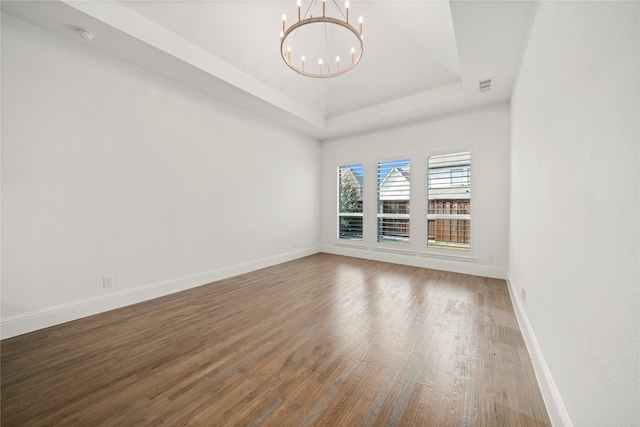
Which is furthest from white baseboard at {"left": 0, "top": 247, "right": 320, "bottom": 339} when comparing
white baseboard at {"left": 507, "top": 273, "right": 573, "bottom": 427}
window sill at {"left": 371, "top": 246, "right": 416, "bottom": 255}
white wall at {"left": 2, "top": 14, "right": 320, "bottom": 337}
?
white baseboard at {"left": 507, "top": 273, "right": 573, "bottom": 427}

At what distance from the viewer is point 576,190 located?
1.12m

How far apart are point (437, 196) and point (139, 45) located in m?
4.85

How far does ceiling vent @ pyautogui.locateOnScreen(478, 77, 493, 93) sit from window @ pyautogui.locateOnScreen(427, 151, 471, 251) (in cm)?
105

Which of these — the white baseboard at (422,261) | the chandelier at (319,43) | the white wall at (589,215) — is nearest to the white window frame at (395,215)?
the white baseboard at (422,261)

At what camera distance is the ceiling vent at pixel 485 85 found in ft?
10.9

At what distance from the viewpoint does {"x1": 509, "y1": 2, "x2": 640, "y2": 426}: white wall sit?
2.40 ft

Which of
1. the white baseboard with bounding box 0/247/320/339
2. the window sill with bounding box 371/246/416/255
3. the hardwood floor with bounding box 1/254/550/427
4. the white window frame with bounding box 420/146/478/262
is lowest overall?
the hardwood floor with bounding box 1/254/550/427

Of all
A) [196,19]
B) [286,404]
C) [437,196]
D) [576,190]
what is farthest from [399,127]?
[286,404]

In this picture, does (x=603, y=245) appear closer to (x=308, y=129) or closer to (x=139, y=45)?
(x=139, y=45)

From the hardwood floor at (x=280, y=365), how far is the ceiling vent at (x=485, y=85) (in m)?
2.93

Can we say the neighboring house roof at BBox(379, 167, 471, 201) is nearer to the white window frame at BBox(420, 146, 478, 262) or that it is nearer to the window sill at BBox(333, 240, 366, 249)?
the white window frame at BBox(420, 146, 478, 262)

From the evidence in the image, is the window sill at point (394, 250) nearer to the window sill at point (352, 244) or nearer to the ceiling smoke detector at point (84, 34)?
the window sill at point (352, 244)

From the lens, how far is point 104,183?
8.94 feet

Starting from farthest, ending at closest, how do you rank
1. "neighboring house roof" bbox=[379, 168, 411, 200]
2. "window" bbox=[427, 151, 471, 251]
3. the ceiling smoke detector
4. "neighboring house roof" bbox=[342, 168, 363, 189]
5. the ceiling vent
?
"neighboring house roof" bbox=[342, 168, 363, 189] < "neighboring house roof" bbox=[379, 168, 411, 200] < "window" bbox=[427, 151, 471, 251] < the ceiling vent < the ceiling smoke detector
